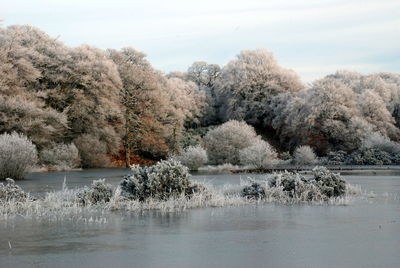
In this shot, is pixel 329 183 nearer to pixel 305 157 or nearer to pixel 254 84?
pixel 305 157

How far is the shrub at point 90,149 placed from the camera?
154ft

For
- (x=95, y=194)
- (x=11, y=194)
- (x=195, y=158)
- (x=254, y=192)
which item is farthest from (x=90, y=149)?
(x=11, y=194)

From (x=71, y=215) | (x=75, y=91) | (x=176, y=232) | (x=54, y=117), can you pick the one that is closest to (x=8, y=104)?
(x=54, y=117)

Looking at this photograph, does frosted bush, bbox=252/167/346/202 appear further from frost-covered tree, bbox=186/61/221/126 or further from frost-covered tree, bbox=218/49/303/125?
frost-covered tree, bbox=186/61/221/126

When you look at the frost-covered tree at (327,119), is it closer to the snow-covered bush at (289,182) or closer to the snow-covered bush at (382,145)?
the snow-covered bush at (382,145)

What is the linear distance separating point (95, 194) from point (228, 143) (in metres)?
27.8

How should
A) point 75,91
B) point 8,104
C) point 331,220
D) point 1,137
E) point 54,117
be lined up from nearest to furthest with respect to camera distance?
point 331,220, point 1,137, point 8,104, point 54,117, point 75,91

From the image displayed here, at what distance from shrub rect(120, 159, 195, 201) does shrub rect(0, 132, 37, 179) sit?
39.6ft

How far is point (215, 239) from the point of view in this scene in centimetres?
1139

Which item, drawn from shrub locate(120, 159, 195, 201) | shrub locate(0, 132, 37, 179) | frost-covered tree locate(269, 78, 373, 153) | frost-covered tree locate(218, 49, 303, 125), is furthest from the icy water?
frost-covered tree locate(218, 49, 303, 125)

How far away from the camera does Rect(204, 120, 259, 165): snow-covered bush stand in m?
44.5

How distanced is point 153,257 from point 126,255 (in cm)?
48

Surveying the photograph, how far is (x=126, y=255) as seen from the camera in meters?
9.74

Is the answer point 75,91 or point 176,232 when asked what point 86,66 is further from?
point 176,232
